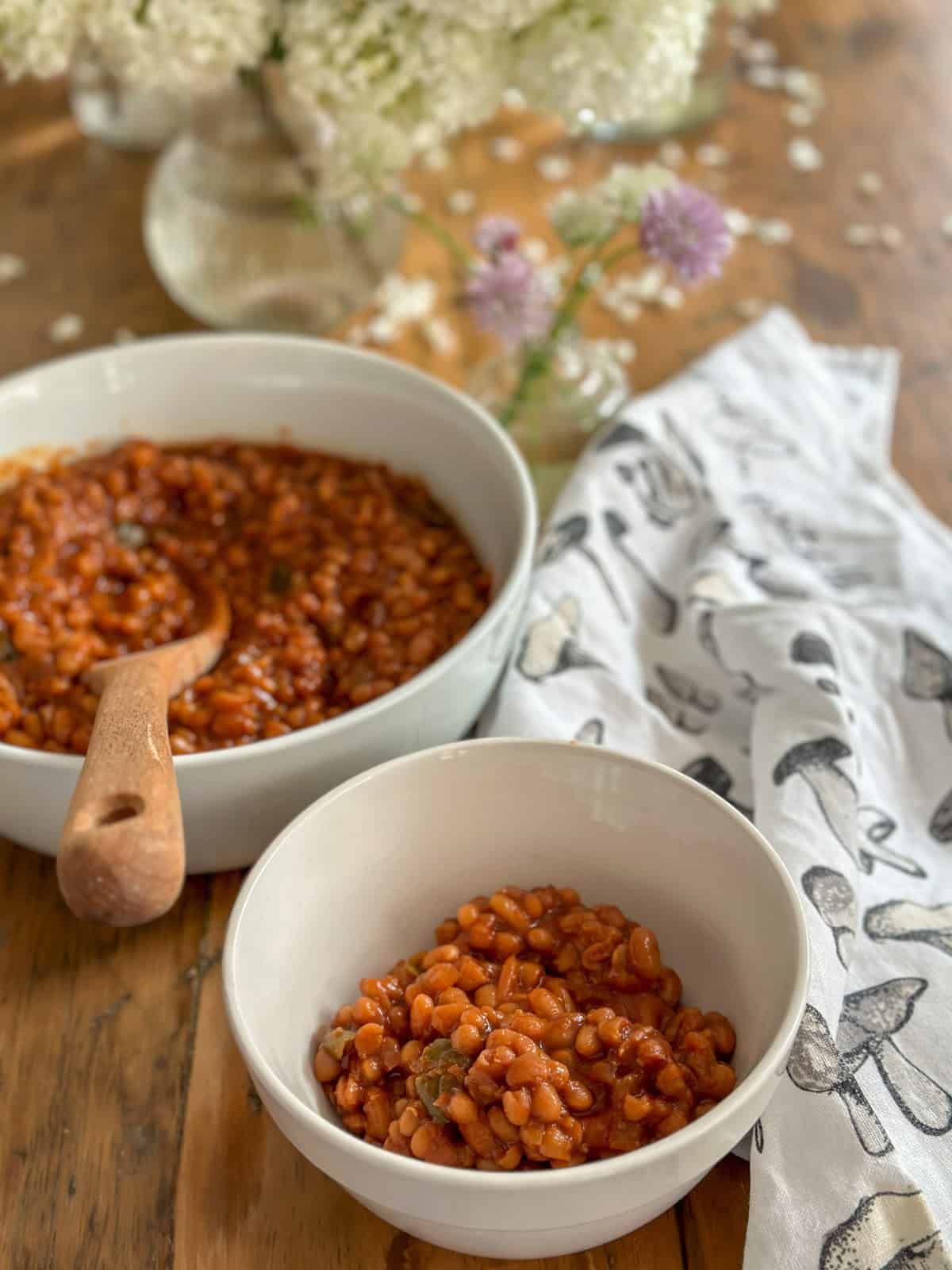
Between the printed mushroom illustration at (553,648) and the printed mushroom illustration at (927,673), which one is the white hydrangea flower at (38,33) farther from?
the printed mushroom illustration at (927,673)

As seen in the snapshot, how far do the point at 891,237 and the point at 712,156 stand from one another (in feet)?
1.19

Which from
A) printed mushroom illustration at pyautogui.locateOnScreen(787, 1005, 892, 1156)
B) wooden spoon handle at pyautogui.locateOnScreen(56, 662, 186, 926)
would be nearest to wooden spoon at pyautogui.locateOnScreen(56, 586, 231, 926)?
wooden spoon handle at pyautogui.locateOnScreen(56, 662, 186, 926)

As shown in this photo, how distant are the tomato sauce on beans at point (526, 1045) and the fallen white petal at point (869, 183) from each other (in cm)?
161

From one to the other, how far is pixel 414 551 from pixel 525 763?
387 mm

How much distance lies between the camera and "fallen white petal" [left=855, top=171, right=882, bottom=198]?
2.37 meters

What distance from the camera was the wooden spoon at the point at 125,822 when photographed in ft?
3.23

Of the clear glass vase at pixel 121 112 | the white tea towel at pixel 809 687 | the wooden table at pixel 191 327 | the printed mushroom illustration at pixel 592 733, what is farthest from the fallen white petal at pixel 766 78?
the printed mushroom illustration at pixel 592 733

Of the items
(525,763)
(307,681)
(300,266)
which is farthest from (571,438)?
(525,763)

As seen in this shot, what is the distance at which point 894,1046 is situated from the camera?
1.16 metres

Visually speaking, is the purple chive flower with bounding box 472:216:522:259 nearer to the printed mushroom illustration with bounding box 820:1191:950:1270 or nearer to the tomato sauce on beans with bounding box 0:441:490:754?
the tomato sauce on beans with bounding box 0:441:490:754

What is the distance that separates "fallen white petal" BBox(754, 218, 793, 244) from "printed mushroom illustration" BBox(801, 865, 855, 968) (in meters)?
1.32

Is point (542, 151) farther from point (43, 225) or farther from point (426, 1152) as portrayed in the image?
point (426, 1152)

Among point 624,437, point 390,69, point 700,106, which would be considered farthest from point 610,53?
point 700,106

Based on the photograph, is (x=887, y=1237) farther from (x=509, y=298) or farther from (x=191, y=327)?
(x=191, y=327)
